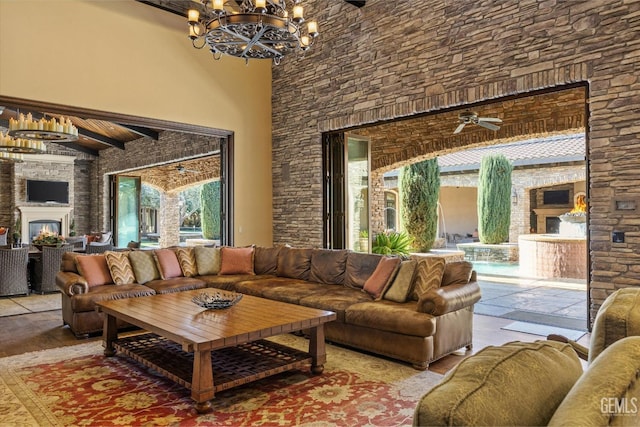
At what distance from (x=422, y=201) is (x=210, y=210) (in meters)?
7.91

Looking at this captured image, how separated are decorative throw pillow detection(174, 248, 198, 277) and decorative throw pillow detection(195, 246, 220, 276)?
5 cm

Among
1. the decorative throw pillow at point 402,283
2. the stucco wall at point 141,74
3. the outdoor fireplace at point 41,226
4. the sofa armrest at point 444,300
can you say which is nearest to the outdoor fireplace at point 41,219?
the outdoor fireplace at point 41,226

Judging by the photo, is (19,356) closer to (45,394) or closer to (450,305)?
(45,394)

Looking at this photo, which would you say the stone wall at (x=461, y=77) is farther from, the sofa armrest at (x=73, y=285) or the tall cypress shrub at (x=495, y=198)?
the tall cypress shrub at (x=495, y=198)

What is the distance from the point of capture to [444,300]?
151 inches

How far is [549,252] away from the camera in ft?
30.2

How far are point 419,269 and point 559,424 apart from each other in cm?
366

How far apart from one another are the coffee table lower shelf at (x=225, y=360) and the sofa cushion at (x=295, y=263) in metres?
1.84

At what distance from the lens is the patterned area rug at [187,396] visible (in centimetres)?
284

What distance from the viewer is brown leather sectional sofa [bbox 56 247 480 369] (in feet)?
12.6

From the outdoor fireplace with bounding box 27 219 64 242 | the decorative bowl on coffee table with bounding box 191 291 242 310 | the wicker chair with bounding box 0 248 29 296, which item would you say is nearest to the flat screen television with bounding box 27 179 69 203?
the outdoor fireplace with bounding box 27 219 64 242

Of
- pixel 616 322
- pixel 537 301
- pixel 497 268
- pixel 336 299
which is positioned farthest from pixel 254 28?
pixel 497 268

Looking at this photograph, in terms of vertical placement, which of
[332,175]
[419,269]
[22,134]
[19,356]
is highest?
[22,134]

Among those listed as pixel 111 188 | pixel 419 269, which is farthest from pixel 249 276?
pixel 111 188
